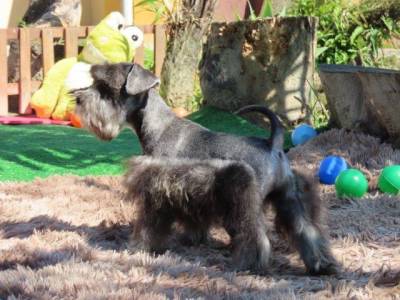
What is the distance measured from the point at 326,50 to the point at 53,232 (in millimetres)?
6166

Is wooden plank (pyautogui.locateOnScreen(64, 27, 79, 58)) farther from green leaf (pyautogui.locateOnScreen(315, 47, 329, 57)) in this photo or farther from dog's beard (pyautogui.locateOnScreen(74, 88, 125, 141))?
dog's beard (pyautogui.locateOnScreen(74, 88, 125, 141))

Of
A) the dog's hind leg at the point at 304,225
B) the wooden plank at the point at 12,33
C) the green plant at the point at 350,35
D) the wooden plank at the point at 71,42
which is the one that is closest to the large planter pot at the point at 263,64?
the green plant at the point at 350,35

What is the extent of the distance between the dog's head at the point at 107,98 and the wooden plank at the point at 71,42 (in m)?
6.30

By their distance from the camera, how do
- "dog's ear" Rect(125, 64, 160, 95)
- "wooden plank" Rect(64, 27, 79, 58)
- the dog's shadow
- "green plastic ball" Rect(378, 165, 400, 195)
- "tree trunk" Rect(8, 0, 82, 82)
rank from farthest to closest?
"tree trunk" Rect(8, 0, 82, 82), "wooden plank" Rect(64, 27, 79, 58), "green plastic ball" Rect(378, 165, 400, 195), "dog's ear" Rect(125, 64, 160, 95), the dog's shadow

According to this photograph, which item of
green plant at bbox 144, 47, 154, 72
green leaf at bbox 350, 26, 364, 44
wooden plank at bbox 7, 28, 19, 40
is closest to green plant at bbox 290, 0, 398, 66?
green leaf at bbox 350, 26, 364, 44

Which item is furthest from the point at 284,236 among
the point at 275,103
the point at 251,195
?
the point at 275,103

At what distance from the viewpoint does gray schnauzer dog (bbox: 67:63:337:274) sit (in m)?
4.04

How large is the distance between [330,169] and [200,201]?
85.7 inches

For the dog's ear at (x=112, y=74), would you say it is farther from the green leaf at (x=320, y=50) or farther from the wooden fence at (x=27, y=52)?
the wooden fence at (x=27, y=52)

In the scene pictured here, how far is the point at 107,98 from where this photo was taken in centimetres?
438

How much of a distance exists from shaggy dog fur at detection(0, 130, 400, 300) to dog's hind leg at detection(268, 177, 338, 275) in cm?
9

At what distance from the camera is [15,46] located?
11.2 meters

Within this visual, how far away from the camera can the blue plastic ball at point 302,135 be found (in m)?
7.34

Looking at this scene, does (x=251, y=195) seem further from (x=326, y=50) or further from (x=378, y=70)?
(x=326, y=50)
